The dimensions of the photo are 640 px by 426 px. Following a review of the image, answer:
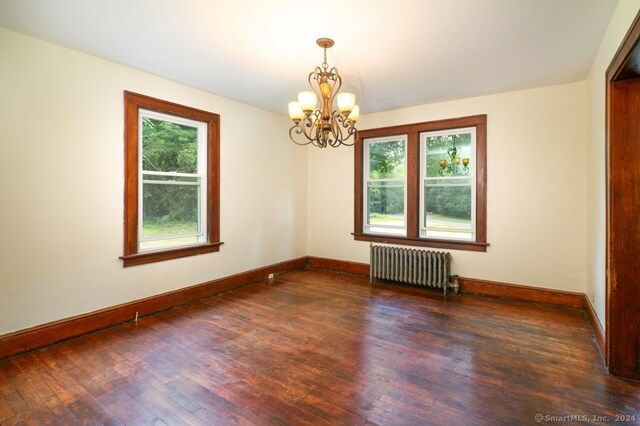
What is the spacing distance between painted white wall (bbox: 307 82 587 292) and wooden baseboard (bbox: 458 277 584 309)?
0.07 m

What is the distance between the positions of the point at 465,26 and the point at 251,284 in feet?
13.3

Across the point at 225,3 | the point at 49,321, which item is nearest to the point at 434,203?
the point at 225,3

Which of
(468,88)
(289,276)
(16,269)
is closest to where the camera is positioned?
(16,269)

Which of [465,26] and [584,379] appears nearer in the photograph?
[584,379]

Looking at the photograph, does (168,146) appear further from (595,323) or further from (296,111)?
(595,323)

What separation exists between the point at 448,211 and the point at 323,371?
10.4ft

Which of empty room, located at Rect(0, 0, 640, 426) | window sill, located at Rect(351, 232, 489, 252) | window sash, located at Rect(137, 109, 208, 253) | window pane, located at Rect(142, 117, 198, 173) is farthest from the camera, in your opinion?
window sill, located at Rect(351, 232, 489, 252)

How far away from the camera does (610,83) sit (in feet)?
7.91

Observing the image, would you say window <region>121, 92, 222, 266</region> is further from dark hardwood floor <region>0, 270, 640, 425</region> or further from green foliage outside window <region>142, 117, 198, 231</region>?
dark hardwood floor <region>0, 270, 640, 425</region>

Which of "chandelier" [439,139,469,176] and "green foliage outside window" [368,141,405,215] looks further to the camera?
"green foliage outside window" [368,141,405,215]

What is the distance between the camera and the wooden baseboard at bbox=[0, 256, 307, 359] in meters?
2.70

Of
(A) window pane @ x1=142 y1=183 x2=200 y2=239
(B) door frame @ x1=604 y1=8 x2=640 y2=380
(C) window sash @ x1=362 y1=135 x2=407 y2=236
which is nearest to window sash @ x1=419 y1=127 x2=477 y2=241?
(C) window sash @ x1=362 y1=135 x2=407 y2=236

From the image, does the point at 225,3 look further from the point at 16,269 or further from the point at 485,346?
the point at 485,346

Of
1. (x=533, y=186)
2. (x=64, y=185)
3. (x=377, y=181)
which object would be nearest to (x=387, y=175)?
(x=377, y=181)
